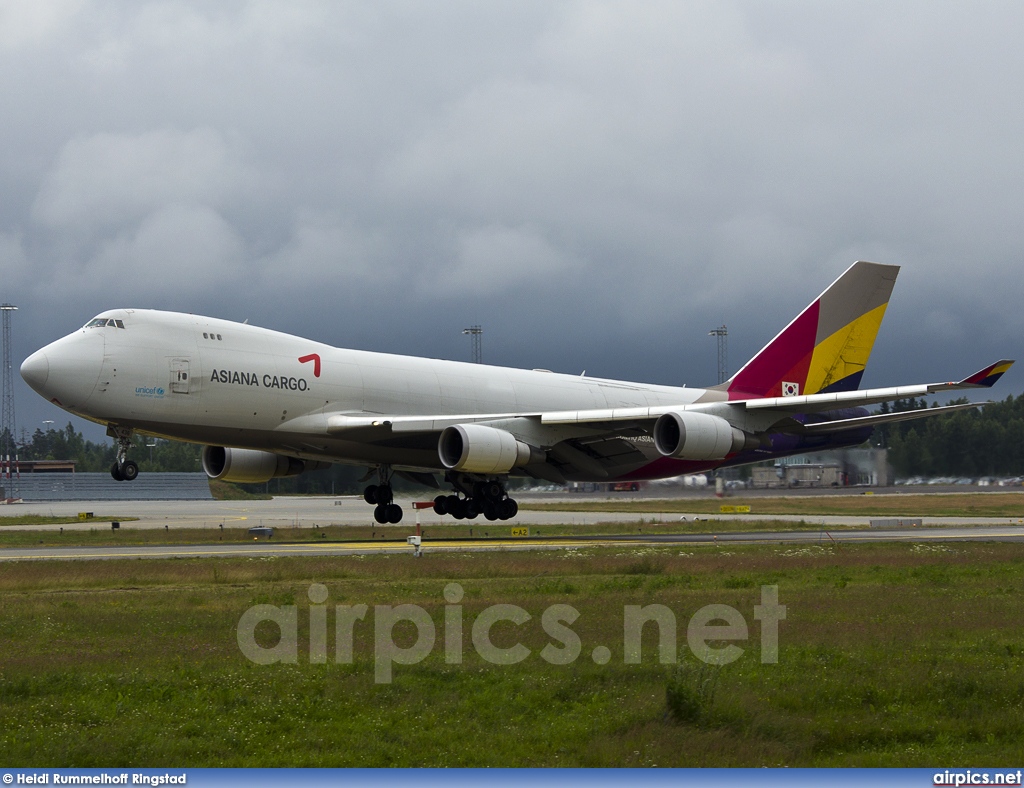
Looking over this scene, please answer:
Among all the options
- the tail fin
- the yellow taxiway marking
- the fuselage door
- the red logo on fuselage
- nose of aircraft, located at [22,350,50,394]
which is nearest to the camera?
the yellow taxiway marking

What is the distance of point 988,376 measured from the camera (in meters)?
28.5

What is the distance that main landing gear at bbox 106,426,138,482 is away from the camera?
29.1 m

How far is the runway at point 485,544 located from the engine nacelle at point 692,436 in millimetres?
2553

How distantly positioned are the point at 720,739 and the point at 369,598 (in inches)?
363

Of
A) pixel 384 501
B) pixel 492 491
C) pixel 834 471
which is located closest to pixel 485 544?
pixel 492 491

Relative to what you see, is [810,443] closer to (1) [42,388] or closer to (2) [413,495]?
(2) [413,495]

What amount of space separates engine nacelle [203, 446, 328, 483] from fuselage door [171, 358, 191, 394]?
22.4 feet

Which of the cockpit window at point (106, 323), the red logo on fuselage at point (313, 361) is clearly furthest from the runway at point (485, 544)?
the cockpit window at point (106, 323)

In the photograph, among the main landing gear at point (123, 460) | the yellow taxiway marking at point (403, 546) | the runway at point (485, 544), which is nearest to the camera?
the runway at point (485, 544)

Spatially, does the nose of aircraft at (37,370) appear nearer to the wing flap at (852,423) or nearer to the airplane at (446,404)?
the airplane at (446,404)

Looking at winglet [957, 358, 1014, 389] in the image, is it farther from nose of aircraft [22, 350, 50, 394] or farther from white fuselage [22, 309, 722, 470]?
nose of aircraft [22, 350, 50, 394]

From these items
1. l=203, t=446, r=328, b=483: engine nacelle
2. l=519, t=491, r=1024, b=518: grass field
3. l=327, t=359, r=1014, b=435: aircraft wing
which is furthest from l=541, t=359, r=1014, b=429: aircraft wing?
l=519, t=491, r=1024, b=518: grass field

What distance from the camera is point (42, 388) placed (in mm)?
28453

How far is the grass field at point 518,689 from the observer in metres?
8.92
